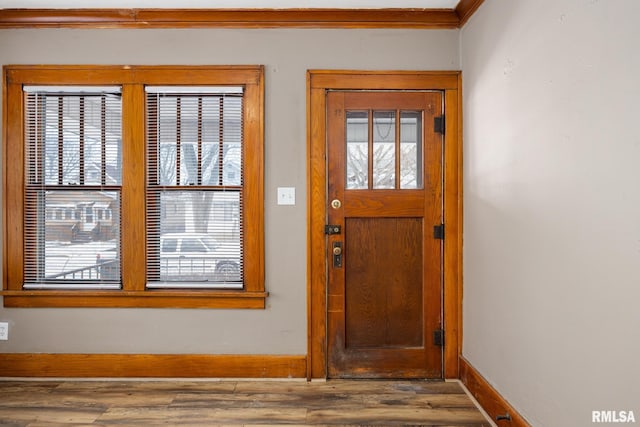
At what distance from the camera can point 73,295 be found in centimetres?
304

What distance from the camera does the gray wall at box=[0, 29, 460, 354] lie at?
3.05 meters

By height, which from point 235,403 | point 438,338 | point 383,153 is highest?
point 383,153

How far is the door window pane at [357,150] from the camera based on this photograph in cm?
304

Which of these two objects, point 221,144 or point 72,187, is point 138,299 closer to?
point 72,187

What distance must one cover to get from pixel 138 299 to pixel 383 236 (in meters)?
1.71

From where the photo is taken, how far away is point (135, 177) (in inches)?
119

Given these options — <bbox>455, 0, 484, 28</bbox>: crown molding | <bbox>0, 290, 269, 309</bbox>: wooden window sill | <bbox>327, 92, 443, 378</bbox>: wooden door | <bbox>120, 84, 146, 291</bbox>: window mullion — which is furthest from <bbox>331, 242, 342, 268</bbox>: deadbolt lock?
<bbox>455, 0, 484, 28</bbox>: crown molding

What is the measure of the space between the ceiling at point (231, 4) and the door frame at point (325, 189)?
0.41 meters

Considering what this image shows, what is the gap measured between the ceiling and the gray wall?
0.53 ft

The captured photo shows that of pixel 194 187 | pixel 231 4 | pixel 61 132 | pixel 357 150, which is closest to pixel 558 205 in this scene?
pixel 357 150

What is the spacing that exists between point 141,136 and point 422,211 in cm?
196

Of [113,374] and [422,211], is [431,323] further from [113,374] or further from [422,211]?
[113,374]

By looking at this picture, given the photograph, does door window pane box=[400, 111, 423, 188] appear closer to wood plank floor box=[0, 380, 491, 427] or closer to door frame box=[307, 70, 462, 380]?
door frame box=[307, 70, 462, 380]

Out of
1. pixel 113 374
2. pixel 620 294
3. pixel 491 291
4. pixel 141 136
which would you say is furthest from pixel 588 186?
pixel 113 374
